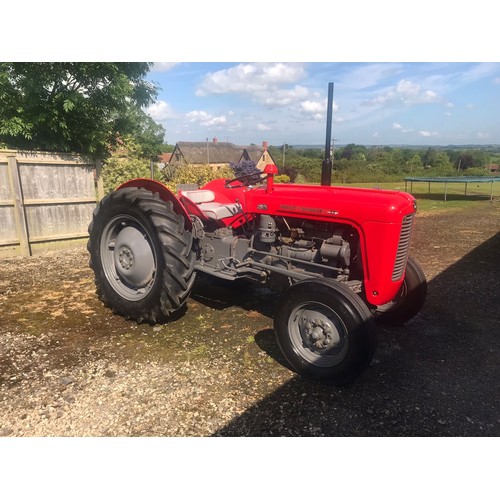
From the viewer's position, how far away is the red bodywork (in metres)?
3.00

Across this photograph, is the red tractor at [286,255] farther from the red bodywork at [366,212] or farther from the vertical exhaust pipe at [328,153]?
the vertical exhaust pipe at [328,153]

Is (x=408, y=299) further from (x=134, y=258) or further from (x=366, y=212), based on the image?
(x=134, y=258)

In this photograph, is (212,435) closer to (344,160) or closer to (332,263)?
(332,263)

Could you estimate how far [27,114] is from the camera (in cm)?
652

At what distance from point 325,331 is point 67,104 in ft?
19.1

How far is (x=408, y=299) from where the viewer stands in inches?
147

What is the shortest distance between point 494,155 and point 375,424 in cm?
4499

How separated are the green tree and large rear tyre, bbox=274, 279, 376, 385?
553cm

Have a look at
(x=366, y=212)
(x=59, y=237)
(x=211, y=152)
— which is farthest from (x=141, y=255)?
(x=211, y=152)

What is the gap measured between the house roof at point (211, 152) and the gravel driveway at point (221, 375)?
39920 mm

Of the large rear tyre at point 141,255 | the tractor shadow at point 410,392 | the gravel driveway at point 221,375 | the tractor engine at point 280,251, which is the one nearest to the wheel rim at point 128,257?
the large rear tyre at point 141,255

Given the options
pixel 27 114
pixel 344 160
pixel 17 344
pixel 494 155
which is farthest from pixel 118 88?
pixel 494 155

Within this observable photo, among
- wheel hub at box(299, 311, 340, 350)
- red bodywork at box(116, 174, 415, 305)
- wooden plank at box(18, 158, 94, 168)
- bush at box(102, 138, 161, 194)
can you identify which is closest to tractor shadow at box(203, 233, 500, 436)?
wheel hub at box(299, 311, 340, 350)

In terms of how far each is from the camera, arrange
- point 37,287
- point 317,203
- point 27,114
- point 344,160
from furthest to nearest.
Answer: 1. point 344,160
2. point 27,114
3. point 37,287
4. point 317,203
